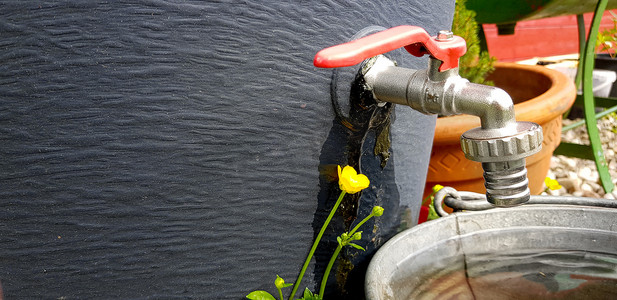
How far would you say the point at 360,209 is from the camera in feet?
2.93

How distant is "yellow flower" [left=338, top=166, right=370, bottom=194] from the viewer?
77 cm

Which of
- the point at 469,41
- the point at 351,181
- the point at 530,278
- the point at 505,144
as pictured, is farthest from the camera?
the point at 469,41

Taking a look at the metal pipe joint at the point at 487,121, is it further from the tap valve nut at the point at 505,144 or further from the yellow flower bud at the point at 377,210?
the yellow flower bud at the point at 377,210

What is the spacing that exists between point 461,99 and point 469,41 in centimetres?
142

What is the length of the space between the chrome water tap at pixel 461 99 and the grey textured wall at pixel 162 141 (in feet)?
0.35

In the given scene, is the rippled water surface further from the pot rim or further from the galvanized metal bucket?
the pot rim

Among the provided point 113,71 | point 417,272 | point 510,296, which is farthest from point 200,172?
point 510,296

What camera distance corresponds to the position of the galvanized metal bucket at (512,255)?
90cm

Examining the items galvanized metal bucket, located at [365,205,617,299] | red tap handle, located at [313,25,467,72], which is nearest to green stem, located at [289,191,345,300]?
galvanized metal bucket, located at [365,205,617,299]

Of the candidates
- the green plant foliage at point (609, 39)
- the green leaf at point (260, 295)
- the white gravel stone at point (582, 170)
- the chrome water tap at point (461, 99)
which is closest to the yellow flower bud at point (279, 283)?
the green leaf at point (260, 295)

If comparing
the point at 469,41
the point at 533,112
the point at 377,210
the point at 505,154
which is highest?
the point at 505,154

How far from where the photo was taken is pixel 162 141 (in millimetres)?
684

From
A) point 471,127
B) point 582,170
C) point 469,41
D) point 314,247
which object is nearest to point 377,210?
point 314,247

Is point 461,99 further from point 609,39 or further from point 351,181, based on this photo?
point 609,39
